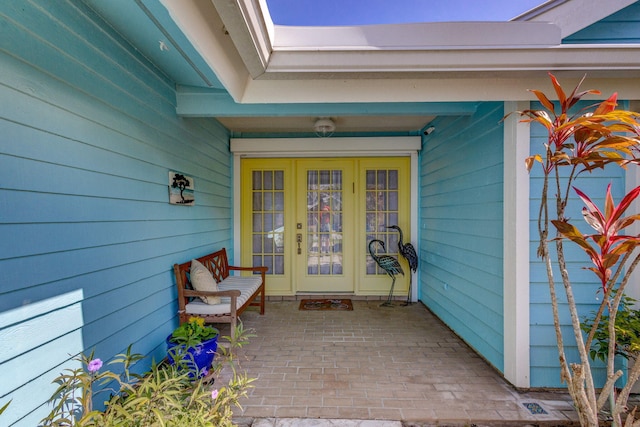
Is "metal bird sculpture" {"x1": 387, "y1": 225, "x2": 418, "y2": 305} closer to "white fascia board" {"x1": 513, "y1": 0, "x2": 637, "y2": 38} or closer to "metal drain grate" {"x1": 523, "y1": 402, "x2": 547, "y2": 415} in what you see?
"metal drain grate" {"x1": 523, "y1": 402, "x2": 547, "y2": 415}

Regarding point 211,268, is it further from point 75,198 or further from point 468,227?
point 468,227

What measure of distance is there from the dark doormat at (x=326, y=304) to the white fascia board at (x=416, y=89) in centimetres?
284

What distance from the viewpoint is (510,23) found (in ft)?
6.24

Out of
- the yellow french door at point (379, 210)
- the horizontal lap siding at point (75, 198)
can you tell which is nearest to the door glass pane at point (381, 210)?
the yellow french door at point (379, 210)

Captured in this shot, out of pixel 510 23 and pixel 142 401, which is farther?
pixel 510 23

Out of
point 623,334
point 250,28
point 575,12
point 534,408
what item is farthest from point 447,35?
point 534,408

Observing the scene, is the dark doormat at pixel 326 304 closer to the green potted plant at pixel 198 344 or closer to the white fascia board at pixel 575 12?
the green potted plant at pixel 198 344

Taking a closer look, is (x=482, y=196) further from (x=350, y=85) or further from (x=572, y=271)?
(x=350, y=85)

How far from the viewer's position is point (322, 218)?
4582mm

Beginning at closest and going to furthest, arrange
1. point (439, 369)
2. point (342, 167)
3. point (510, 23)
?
point (510, 23), point (439, 369), point (342, 167)

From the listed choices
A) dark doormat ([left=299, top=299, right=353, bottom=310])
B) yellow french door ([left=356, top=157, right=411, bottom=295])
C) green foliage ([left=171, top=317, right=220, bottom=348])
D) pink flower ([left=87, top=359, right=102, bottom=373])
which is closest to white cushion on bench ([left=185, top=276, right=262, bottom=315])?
green foliage ([left=171, top=317, right=220, bottom=348])

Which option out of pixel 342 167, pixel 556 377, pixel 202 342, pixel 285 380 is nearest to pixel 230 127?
pixel 342 167

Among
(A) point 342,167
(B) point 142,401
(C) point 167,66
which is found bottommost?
(B) point 142,401

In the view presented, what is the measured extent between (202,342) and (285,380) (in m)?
0.73
